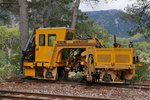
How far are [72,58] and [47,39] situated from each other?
149cm

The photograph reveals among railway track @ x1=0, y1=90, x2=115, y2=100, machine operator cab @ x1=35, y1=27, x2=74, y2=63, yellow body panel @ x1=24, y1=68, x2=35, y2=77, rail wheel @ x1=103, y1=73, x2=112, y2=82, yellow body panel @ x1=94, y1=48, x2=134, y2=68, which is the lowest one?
railway track @ x1=0, y1=90, x2=115, y2=100

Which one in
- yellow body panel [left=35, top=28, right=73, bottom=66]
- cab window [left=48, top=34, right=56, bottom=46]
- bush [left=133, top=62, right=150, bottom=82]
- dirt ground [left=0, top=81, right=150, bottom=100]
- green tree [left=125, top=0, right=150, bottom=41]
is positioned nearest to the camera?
dirt ground [left=0, top=81, right=150, bottom=100]

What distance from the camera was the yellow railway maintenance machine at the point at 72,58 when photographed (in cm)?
1540

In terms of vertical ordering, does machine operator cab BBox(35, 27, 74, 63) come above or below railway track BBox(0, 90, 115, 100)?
above

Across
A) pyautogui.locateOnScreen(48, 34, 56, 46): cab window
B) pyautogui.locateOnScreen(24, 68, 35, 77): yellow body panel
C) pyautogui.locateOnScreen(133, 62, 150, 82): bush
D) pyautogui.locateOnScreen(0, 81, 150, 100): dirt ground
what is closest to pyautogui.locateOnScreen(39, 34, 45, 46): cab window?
pyautogui.locateOnScreen(48, 34, 56, 46): cab window

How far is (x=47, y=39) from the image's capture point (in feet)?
56.3

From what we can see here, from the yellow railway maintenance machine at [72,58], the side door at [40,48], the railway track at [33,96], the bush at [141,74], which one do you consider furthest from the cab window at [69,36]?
the railway track at [33,96]

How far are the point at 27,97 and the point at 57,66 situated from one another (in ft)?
18.1

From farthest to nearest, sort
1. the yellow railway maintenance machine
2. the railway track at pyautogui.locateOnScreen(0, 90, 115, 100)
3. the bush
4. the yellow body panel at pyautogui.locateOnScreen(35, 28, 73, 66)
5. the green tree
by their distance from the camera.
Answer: the green tree, the bush, the yellow body panel at pyautogui.locateOnScreen(35, 28, 73, 66), the yellow railway maintenance machine, the railway track at pyautogui.locateOnScreen(0, 90, 115, 100)

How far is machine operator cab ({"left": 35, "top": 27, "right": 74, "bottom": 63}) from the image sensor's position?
17.0 meters

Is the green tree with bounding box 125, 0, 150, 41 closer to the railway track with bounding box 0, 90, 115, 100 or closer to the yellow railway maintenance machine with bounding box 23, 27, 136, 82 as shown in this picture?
the yellow railway maintenance machine with bounding box 23, 27, 136, 82

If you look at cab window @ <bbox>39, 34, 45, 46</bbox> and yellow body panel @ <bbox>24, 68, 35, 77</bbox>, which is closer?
cab window @ <bbox>39, 34, 45, 46</bbox>

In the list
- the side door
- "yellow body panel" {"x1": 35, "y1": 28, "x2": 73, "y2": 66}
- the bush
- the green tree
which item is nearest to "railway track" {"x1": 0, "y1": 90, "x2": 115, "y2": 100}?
"yellow body panel" {"x1": 35, "y1": 28, "x2": 73, "y2": 66}

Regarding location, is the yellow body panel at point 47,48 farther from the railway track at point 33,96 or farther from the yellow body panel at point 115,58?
the railway track at point 33,96
